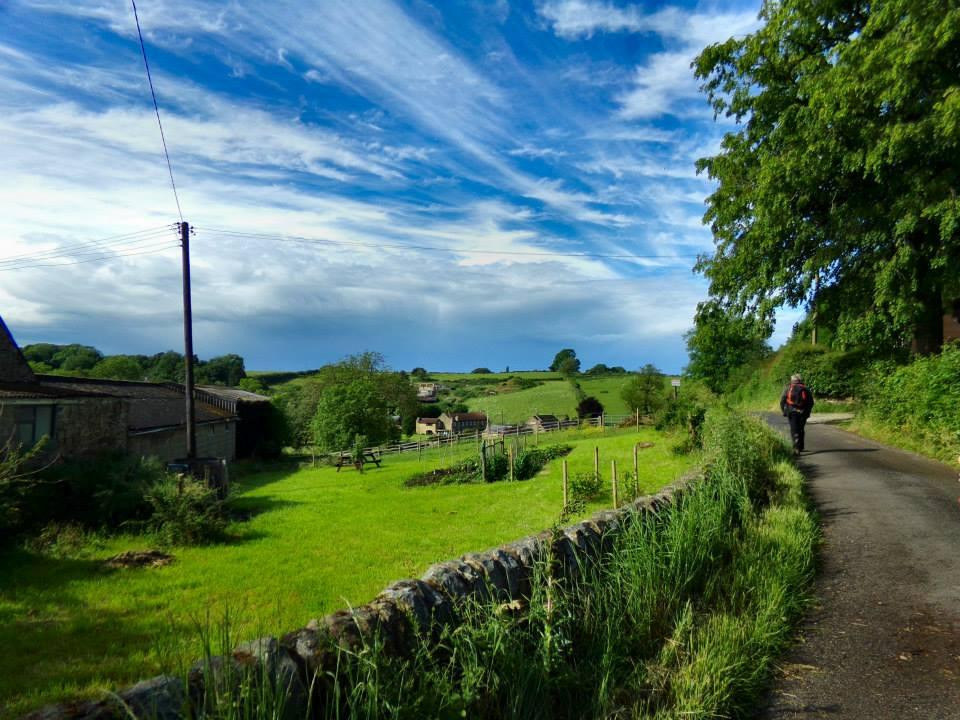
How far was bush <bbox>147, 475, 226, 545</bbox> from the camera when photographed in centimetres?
1482

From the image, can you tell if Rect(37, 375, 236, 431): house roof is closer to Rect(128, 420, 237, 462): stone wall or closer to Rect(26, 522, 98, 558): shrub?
Rect(128, 420, 237, 462): stone wall

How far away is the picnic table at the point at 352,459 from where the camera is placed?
121 feet

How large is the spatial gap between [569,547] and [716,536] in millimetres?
2180

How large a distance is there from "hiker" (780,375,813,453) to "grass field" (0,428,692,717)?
3617mm

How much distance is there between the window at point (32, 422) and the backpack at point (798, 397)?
2191 centimetres

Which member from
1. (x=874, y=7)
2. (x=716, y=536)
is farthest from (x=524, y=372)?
(x=716, y=536)

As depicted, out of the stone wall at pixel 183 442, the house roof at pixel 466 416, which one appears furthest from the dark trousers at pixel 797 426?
the house roof at pixel 466 416

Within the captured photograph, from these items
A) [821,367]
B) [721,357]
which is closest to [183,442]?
[821,367]

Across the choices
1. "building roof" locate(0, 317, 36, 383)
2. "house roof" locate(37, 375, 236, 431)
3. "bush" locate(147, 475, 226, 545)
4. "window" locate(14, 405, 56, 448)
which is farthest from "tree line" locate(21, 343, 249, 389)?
"bush" locate(147, 475, 226, 545)

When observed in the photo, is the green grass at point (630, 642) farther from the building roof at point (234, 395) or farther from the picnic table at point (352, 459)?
the building roof at point (234, 395)

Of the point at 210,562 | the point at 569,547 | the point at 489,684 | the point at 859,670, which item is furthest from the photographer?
the point at 210,562

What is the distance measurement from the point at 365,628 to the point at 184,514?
13.8m

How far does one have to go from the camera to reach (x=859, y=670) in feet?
14.5

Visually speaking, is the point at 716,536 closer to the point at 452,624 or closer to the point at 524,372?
the point at 452,624
